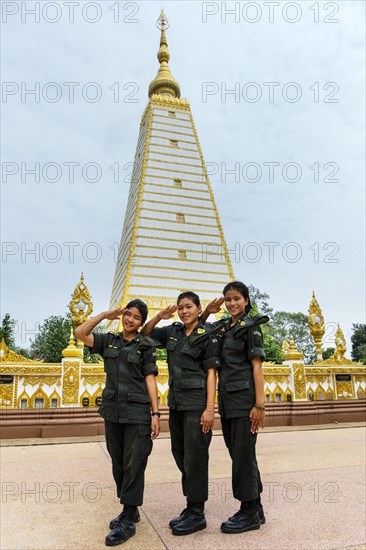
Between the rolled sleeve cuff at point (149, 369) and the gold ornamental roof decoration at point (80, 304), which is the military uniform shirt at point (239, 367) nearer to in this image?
the rolled sleeve cuff at point (149, 369)

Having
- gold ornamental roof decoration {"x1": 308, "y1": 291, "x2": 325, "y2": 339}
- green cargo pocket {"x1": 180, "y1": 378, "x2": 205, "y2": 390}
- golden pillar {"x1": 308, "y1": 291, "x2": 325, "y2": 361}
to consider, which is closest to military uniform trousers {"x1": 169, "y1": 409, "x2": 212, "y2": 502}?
green cargo pocket {"x1": 180, "y1": 378, "x2": 205, "y2": 390}

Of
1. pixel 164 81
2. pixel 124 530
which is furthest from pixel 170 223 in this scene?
→ pixel 124 530

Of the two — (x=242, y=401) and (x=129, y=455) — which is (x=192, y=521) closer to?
(x=129, y=455)

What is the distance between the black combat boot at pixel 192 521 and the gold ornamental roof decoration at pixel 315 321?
10135mm

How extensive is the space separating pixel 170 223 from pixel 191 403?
75.1ft

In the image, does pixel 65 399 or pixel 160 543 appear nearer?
pixel 160 543

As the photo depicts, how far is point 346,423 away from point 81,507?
816 centimetres

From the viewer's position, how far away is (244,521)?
2.85 meters

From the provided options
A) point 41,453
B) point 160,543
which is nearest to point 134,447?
point 160,543

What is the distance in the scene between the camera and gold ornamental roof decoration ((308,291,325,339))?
12.4 m

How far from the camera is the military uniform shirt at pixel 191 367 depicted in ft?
10.1

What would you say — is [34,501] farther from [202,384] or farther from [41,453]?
[41,453]

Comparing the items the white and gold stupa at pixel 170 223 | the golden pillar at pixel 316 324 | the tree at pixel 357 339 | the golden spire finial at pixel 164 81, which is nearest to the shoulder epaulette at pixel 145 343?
the golden pillar at pixel 316 324

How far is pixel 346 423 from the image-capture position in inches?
386
